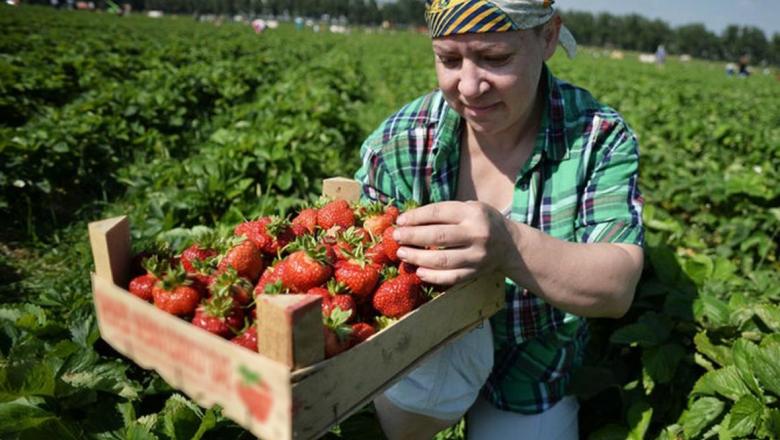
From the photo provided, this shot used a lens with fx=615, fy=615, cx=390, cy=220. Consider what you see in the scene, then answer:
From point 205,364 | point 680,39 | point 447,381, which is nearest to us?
point 205,364

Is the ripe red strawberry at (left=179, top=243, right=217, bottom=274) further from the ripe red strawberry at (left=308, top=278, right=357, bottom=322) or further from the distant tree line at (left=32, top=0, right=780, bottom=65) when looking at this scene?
the distant tree line at (left=32, top=0, right=780, bottom=65)

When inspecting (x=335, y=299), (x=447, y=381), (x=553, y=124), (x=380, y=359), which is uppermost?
(x=553, y=124)

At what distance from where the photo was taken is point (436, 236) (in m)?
1.44

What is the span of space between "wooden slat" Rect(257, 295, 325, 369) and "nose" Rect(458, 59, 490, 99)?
0.95 meters

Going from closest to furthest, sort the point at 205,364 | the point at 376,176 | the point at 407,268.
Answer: the point at 205,364 → the point at 407,268 → the point at 376,176

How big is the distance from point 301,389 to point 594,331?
7.43ft

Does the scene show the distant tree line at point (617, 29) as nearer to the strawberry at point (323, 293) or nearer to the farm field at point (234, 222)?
the farm field at point (234, 222)

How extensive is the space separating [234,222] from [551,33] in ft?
7.36

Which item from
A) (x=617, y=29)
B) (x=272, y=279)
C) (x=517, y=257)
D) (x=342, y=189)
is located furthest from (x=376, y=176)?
(x=617, y=29)

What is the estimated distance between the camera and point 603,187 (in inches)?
79.7

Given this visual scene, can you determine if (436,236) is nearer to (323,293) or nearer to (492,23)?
(323,293)

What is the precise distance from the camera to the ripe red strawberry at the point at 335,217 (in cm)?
175

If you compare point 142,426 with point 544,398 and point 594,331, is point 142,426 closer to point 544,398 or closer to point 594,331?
point 544,398

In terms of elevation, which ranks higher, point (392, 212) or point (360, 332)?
point (392, 212)
